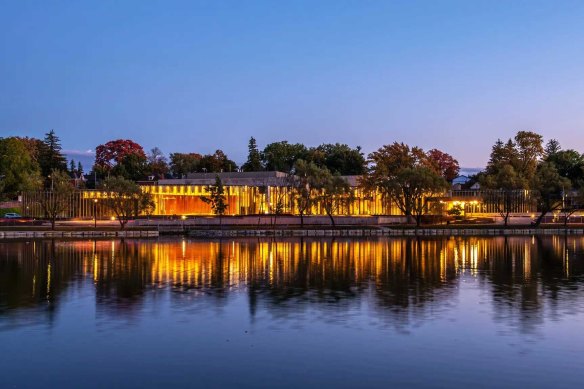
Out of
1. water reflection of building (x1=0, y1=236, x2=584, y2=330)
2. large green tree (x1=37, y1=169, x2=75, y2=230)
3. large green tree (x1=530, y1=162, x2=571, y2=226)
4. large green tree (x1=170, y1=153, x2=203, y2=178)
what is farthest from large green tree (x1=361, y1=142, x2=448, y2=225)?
large green tree (x1=170, y1=153, x2=203, y2=178)

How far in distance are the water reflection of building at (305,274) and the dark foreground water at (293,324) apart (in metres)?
0.14

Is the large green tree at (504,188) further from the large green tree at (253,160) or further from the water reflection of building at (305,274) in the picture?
the large green tree at (253,160)

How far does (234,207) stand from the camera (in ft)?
376

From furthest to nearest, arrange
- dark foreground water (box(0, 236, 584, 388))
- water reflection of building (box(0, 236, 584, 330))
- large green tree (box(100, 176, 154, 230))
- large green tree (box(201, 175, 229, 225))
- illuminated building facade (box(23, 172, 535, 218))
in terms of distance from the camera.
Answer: illuminated building facade (box(23, 172, 535, 218)) → large green tree (box(201, 175, 229, 225)) → large green tree (box(100, 176, 154, 230)) → water reflection of building (box(0, 236, 584, 330)) → dark foreground water (box(0, 236, 584, 388))

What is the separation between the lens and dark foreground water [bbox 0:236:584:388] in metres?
18.5

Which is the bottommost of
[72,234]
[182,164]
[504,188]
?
[72,234]

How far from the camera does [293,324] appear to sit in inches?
982

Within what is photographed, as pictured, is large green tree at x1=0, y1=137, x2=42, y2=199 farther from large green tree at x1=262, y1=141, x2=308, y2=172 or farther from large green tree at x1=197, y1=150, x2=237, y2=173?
large green tree at x1=262, y1=141, x2=308, y2=172

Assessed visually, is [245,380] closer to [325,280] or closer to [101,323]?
[101,323]

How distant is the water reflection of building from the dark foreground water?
142 millimetres

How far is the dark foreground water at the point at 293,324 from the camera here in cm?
1853

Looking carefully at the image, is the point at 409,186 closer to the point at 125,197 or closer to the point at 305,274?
the point at 125,197

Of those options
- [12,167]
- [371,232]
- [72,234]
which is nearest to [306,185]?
[371,232]

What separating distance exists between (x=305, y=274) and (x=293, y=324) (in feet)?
52.5
